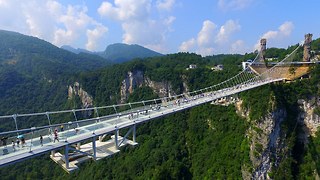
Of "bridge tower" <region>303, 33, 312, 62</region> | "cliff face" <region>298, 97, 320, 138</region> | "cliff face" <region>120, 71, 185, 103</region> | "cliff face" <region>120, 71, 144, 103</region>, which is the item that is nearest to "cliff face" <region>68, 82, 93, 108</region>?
"cliff face" <region>120, 71, 144, 103</region>

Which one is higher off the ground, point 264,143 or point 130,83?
point 130,83

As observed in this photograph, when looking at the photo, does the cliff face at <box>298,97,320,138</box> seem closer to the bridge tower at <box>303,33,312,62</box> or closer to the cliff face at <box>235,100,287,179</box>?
the cliff face at <box>235,100,287,179</box>

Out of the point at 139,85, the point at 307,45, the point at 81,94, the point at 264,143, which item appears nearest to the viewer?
the point at 264,143

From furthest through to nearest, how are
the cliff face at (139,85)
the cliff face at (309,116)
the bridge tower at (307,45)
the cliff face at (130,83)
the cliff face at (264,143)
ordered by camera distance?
the cliff face at (130,83)
the cliff face at (139,85)
the bridge tower at (307,45)
the cliff face at (309,116)
the cliff face at (264,143)

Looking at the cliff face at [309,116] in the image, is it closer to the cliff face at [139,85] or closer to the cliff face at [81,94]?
the cliff face at [139,85]

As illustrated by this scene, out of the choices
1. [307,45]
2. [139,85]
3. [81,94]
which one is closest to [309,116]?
[307,45]

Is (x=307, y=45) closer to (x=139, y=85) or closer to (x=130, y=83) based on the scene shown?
(x=139, y=85)

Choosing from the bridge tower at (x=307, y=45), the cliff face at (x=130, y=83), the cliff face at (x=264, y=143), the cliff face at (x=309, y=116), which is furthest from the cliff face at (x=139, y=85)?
the cliff face at (x=309, y=116)
